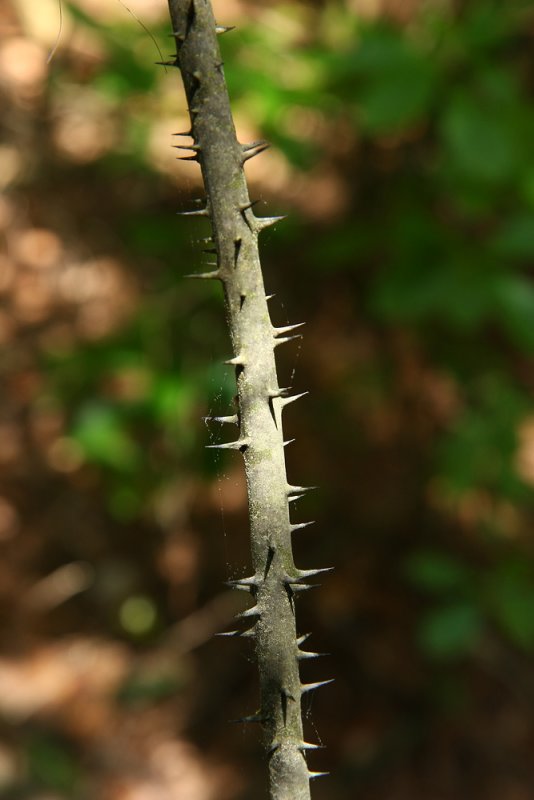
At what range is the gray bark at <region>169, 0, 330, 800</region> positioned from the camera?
709 millimetres

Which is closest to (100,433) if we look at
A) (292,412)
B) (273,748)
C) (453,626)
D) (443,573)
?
(443,573)

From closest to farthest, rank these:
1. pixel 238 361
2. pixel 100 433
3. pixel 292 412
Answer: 1. pixel 238 361
2. pixel 100 433
3. pixel 292 412

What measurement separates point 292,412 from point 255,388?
4290 mm

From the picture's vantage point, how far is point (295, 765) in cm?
75

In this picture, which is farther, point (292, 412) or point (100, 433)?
point (292, 412)

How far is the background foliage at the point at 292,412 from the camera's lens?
323 cm

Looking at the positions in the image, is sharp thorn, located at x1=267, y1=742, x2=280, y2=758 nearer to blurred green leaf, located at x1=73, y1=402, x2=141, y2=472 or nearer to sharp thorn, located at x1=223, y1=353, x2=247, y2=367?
sharp thorn, located at x1=223, y1=353, x2=247, y2=367

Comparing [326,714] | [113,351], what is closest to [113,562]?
[326,714]

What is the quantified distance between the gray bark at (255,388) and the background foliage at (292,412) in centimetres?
235

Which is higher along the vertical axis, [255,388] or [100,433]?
[255,388]

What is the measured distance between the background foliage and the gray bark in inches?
92.6

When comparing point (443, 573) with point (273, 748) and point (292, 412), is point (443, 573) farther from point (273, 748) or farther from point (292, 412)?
point (273, 748)

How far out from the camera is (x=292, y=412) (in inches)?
198

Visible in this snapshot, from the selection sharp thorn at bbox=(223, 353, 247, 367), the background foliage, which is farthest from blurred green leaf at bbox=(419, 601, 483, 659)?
sharp thorn at bbox=(223, 353, 247, 367)
